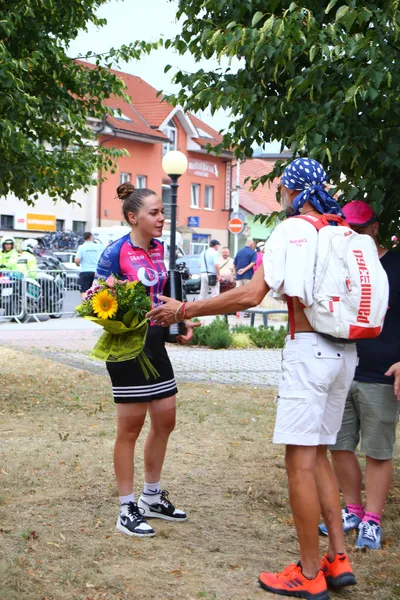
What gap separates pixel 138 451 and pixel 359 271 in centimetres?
395

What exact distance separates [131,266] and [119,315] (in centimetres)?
34

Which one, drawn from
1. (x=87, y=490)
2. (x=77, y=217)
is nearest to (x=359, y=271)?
(x=87, y=490)

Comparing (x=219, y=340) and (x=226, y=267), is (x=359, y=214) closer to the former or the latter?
(x=219, y=340)

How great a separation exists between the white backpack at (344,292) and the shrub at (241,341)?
12.1 m

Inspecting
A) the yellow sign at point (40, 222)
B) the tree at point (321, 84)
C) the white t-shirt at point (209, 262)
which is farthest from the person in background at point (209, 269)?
the yellow sign at point (40, 222)

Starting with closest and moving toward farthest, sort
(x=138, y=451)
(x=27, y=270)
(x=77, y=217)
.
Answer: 1. (x=138, y=451)
2. (x=27, y=270)
3. (x=77, y=217)

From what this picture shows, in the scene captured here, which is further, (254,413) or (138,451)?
(254,413)

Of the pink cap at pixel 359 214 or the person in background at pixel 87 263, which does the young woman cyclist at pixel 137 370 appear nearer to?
the pink cap at pixel 359 214

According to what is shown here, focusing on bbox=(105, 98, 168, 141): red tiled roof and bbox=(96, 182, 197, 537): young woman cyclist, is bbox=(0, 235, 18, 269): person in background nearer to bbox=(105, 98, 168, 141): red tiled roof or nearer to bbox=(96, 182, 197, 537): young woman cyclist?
bbox=(96, 182, 197, 537): young woman cyclist

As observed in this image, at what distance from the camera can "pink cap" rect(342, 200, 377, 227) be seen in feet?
16.0

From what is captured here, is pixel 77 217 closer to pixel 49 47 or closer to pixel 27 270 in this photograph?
pixel 27 270

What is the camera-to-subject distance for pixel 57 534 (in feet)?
16.7

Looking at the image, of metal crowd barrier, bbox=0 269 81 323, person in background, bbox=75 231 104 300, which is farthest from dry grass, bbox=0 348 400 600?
metal crowd barrier, bbox=0 269 81 323

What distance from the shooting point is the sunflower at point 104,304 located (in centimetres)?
489
